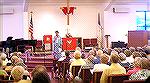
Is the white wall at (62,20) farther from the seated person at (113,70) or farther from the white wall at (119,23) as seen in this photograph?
the seated person at (113,70)

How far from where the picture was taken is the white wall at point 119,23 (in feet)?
58.0

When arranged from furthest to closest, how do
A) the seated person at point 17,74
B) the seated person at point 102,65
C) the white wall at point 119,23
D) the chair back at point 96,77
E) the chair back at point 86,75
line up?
the white wall at point 119,23, the chair back at point 86,75, the seated person at point 102,65, the chair back at point 96,77, the seated person at point 17,74

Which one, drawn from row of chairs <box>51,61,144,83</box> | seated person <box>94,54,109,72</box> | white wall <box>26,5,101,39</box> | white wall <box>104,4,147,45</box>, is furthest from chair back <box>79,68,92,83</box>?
white wall <box>104,4,147,45</box>

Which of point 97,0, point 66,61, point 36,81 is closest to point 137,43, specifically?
point 97,0

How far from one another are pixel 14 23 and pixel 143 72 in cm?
1391

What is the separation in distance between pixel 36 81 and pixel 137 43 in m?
11.9

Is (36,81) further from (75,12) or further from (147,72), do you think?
(75,12)

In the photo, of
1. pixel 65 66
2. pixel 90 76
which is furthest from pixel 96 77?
pixel 65 66

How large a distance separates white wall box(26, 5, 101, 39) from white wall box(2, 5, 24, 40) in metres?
0.74

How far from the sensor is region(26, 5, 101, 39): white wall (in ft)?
57.5

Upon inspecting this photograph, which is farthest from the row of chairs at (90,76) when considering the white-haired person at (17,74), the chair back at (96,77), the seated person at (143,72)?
the white-haired person at (17,74)

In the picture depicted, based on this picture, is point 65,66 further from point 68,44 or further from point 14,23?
point 14,23

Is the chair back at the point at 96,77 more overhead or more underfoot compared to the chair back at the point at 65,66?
more overhead

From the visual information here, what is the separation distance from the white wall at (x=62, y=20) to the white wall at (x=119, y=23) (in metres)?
0.70
